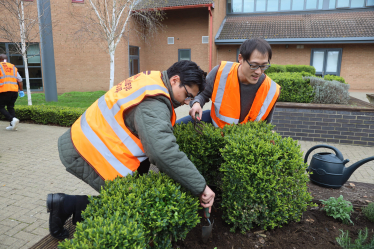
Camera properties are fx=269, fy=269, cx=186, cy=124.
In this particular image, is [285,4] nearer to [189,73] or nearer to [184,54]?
[184,54]

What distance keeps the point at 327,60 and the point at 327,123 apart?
1356cm

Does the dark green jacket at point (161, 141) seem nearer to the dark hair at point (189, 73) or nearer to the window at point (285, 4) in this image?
the dark hair at point (189, 73)

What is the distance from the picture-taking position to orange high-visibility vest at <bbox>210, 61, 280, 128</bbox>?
2.93m

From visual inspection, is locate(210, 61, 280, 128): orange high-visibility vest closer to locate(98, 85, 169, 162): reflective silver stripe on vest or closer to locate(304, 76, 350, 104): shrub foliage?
locate(98, 85, 169, 162): reflective silver stripe on vest

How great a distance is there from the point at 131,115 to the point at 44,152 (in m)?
4.73

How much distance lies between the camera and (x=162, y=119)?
5.57 feet

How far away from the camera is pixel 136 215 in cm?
150

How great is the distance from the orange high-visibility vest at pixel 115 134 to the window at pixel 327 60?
18.9m

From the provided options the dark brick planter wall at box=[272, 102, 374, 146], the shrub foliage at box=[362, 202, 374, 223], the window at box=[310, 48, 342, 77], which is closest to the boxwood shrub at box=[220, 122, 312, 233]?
the shrub foliage at box=[362, 202, 374, 223]

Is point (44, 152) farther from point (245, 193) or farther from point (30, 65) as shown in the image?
point (30, 65)

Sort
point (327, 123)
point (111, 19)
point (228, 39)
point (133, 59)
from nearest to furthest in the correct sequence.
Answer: point (327, 123) < point (111, 19) < point (228, 39) < point (133, 59)

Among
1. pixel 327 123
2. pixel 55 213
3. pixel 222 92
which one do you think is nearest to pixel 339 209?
pixel 222 92

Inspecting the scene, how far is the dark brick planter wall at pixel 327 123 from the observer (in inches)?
254

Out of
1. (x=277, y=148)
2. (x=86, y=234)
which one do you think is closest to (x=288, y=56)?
(x=277, y=148)
